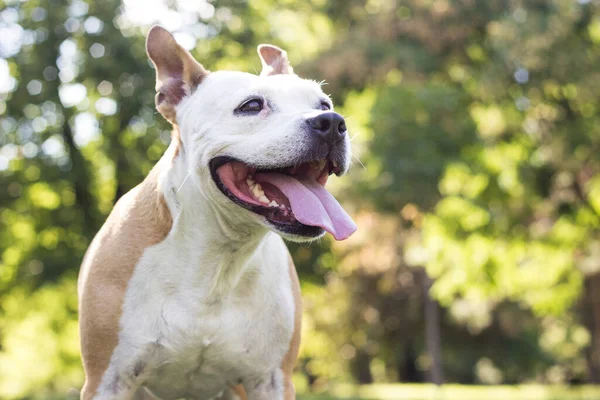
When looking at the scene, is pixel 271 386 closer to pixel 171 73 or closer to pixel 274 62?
pixel 171 73

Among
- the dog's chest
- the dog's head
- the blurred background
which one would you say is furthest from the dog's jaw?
the blurred background

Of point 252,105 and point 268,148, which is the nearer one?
point 268,148

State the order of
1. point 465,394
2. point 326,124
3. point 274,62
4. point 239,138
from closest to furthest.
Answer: point 326,124, point 239,138, point 274,62, point 465,394

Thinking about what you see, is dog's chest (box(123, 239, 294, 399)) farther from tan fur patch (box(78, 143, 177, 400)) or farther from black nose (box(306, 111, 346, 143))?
black nose (box(306, 111, 346, 143))

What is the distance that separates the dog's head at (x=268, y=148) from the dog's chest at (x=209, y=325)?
479 mm

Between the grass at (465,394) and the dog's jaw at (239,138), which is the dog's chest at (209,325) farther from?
the grass at (465,394)

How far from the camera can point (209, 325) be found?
14.1 ft

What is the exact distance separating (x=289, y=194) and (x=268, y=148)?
23 centimetres

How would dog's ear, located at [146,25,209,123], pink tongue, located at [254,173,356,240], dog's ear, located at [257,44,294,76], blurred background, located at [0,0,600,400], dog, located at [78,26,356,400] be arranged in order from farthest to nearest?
blurred background, located at [0,0,600,400]
dog's ear, located at [257,44,294,76]
dog's ear, located at [146,25,209,123]
dog, located at [78,26,356,400]
pink tongue, located at [254,173,356,240]

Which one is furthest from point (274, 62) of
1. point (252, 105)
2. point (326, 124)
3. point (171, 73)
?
point (326, 124)

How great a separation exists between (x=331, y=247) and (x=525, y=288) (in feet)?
25.0

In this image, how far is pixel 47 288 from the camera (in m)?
20.8

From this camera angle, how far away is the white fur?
4.15 meters

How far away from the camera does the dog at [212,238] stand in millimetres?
3986
